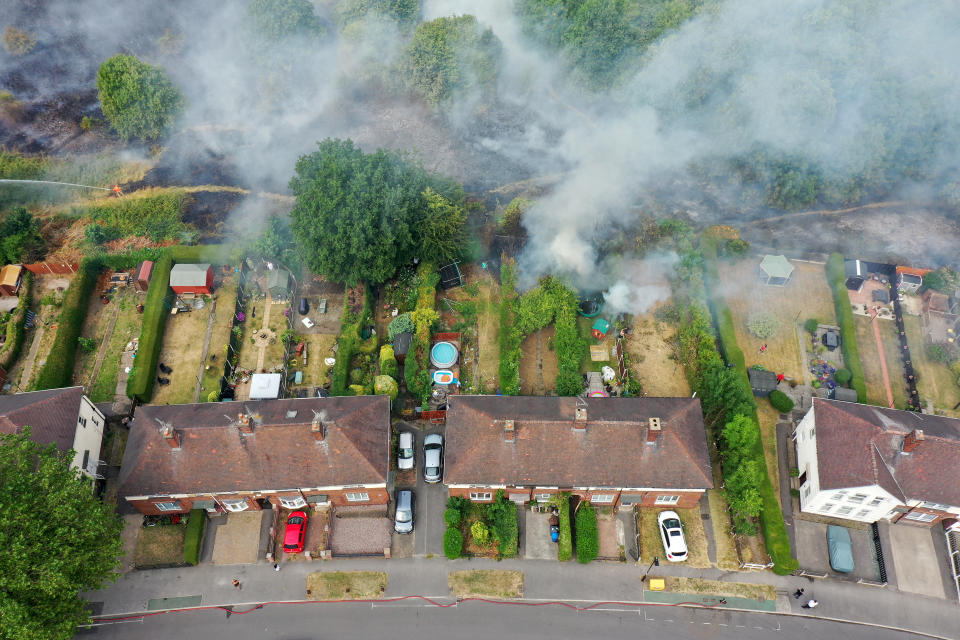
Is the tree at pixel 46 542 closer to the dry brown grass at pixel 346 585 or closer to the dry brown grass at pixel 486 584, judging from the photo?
the dry brown grass at pixel 346 585

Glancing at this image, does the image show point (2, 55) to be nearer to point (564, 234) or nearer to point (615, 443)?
point (564, 234)

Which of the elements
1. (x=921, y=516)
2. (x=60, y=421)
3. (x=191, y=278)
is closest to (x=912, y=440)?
(x=921, y=516)

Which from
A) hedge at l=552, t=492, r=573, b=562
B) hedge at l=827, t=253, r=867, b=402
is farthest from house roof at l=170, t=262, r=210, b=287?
hedge at l=827, t=253, r=867, b=402

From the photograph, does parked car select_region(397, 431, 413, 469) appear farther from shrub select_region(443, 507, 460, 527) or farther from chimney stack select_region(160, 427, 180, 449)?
chimney stack select_region(160, 427, 180, 449)

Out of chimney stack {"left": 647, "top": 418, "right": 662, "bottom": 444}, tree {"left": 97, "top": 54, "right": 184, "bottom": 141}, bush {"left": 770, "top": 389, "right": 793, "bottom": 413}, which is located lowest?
chimney stack {"left": 647, "top": 418, "right": 662, "bottom": 444}

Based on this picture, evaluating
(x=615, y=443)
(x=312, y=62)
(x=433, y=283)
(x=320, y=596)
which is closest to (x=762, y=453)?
(x=615, y=443)

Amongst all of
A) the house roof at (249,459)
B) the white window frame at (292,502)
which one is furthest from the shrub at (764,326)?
the white window frame at (292,502)
